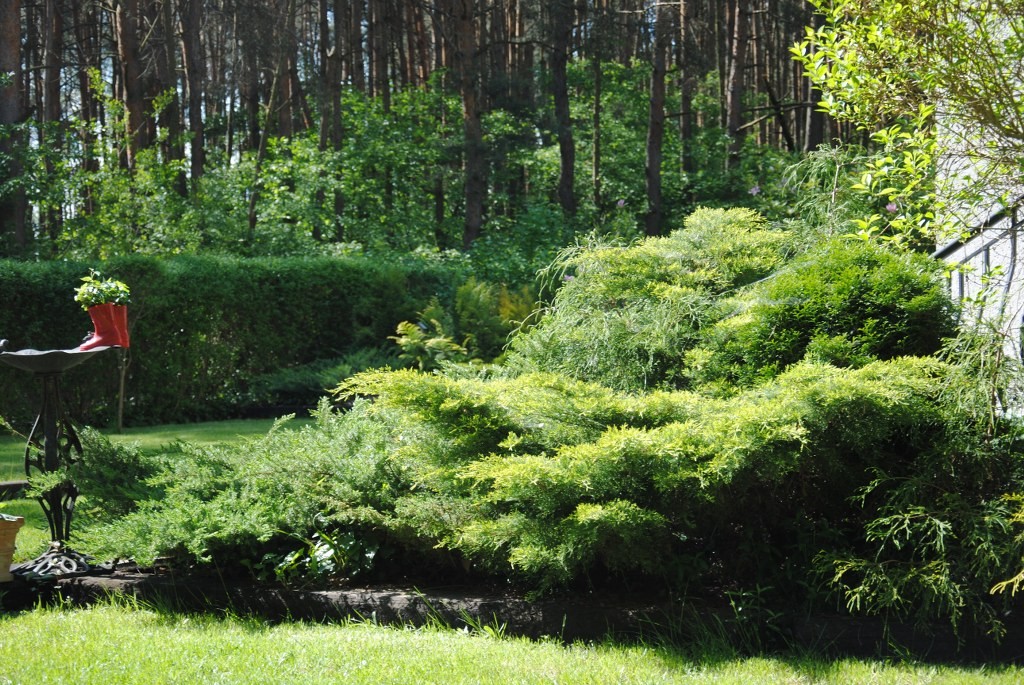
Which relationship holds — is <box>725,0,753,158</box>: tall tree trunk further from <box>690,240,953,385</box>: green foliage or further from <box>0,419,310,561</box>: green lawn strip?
<box>690,240,953,385</box>: green foliage

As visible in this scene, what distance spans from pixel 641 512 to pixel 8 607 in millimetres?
3042

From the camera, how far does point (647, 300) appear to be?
5.70 m

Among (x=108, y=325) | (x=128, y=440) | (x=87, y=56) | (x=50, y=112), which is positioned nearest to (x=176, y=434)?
(x=128, y=440)

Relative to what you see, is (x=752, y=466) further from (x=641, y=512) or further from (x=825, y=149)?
(x=825, y=149)

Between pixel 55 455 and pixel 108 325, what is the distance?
0.75 meters

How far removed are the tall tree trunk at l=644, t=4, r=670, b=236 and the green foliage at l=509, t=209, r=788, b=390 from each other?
14.7 m

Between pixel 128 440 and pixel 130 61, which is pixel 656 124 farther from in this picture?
pixel 128 440

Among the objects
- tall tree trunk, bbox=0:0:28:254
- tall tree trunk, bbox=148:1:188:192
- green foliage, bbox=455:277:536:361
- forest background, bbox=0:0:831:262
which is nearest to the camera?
green foliage, bbox=455:277:536:361

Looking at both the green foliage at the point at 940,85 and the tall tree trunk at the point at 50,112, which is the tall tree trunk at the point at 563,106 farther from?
the green foliage at the point at 940,85

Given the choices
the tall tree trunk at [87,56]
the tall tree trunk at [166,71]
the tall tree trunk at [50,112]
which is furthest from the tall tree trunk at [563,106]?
the tall tree trunk at [87,56]

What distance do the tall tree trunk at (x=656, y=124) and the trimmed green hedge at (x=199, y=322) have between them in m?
7.88

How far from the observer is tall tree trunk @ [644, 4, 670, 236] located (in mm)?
20219

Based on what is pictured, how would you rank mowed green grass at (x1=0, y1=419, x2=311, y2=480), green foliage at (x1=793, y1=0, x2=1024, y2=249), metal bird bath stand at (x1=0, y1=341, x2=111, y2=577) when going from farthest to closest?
mowed green grass at (x1=0, y1=419, x2=311, y2=480), metal bird bath stand at (x1=0, y1=341, x2=111, y2=577), green foliage at (x1=793, y1=0, x2=1024, y2=249)

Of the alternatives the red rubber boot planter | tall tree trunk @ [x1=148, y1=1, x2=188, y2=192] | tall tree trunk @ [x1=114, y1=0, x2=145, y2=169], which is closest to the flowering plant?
the red rubber boot planter
